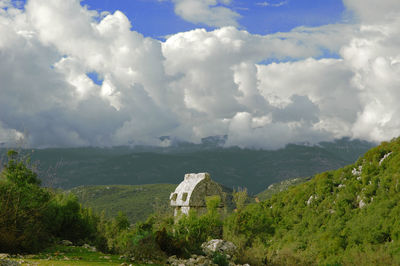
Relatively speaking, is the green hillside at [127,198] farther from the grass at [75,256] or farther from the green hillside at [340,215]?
the grass at [75,256]

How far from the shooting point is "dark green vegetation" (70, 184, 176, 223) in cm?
13457

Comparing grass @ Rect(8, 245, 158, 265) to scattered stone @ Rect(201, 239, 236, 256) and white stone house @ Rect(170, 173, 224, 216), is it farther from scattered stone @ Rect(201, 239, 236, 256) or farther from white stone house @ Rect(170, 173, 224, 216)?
white stone house @ Rect(170, 173, 224, 216)

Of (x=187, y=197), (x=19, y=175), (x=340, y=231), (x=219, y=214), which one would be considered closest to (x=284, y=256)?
(x=219, y=214)

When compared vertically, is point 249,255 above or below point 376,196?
below

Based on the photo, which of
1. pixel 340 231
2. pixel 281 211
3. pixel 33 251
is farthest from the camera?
pixel 281 211

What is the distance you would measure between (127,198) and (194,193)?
15302cm

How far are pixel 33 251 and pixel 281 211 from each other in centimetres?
3610

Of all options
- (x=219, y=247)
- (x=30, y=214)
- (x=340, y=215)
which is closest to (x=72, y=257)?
(x=30, y=214)

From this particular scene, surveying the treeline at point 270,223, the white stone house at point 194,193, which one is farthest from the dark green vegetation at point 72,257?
the white stone house at point 194,193

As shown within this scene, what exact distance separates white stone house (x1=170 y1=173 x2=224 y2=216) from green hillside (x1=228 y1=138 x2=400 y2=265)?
2.47 meters

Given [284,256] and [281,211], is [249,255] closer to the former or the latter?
[284,256]

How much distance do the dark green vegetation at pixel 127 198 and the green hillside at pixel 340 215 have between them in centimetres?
8014

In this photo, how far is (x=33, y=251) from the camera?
1914cm

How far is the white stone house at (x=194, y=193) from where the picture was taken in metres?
21.3
